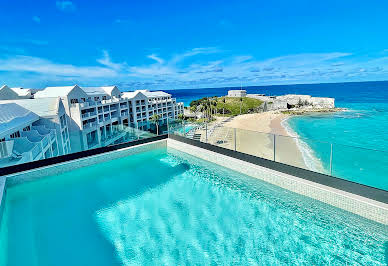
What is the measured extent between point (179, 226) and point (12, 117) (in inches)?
536

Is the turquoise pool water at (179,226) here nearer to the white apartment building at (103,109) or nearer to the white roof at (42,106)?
the white apartment building at (103,109)

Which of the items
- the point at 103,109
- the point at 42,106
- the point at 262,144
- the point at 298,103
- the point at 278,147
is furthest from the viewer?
the point at 298,103

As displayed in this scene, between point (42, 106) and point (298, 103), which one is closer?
point (42, 106)

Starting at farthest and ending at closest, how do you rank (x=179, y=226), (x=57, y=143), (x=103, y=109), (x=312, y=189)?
1. (x=103, y=109)
2. (x=57, y=143)
3. (x=312, y=189)
4. (x=179, y=226)

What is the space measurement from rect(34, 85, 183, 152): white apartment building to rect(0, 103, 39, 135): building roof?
3.40 meters

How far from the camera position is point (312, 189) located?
7160 millimetres

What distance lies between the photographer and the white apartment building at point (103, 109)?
39.7 ft

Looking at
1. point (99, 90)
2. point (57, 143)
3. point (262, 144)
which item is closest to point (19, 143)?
point (57, 143)

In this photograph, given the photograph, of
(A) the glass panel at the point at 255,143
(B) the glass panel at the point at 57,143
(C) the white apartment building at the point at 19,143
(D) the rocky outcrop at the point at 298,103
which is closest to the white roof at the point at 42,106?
(C) the white apartment building at the point at 19,143

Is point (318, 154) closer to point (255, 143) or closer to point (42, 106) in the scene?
point (255, 143)

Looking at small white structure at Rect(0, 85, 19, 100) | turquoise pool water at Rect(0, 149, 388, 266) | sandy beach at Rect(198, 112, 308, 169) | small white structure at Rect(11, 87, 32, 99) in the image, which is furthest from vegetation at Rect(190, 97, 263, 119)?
turquoise pool water at Rect(0, 149, 388, 266)

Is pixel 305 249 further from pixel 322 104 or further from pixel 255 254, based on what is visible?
pixel 322 104

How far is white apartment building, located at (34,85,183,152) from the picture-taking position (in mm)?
12112

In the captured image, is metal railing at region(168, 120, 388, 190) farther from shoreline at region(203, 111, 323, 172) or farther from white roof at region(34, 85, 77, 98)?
white roof at region(34, 85, 77, 98)
